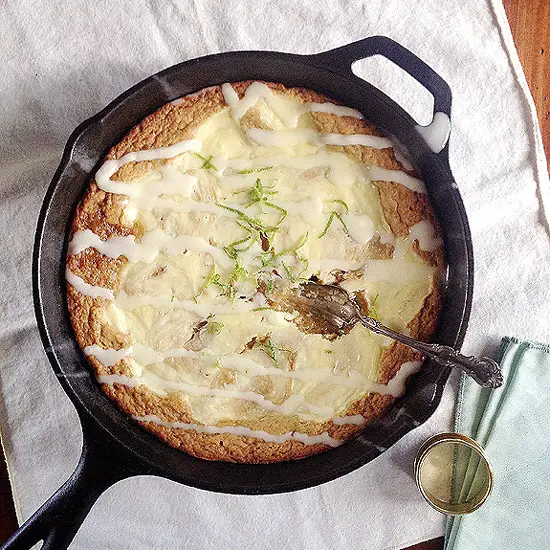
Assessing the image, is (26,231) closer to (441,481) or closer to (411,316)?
(411,316)

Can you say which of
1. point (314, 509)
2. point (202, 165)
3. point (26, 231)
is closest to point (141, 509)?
point (314, 509)

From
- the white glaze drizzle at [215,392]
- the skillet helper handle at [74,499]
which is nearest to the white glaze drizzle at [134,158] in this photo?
the white glaze drizzle at [215,392]

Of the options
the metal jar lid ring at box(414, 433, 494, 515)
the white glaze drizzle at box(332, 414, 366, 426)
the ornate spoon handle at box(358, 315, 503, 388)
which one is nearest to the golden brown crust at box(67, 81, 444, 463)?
the white glaze drizzle at box(332, 414, 366, 426)

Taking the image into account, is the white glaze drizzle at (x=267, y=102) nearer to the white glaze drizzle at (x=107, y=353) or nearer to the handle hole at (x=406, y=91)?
the handle hole at (x=406, y=91)

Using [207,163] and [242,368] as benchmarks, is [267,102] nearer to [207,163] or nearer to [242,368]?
[207,163]

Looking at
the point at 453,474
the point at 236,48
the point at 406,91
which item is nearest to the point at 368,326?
the point at 453,474

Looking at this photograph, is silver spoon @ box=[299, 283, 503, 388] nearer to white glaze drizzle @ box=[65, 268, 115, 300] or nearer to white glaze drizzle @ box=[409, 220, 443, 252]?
white glaze drizzle @ box=[409, 220, 443, 252]

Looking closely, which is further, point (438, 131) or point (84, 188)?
point (84, 188)
